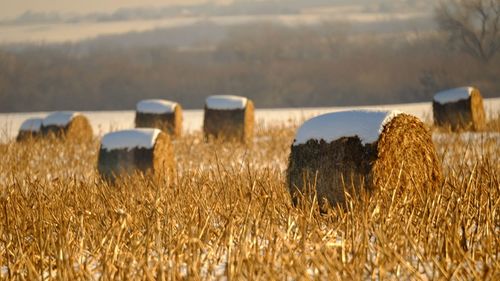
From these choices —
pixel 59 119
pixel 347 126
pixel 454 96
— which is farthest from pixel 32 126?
pixel 347 126

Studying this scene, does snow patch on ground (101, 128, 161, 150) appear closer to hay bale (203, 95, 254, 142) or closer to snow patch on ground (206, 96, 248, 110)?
hay bale (203, 95, 254, 142)

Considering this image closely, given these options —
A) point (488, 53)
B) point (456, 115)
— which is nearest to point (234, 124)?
point (456, 115)

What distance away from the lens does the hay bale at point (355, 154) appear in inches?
295

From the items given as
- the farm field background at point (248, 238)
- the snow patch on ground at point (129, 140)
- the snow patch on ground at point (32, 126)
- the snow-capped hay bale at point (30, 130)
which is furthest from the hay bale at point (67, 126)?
the farm field background at point (248, 238)

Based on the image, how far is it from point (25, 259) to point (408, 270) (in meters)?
2.26

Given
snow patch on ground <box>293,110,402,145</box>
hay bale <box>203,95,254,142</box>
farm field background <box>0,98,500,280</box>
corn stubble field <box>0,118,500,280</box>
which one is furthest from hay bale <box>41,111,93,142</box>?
snow patch on ground <box>293,110,402,145</box>

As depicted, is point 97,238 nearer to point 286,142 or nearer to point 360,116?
point 360,116

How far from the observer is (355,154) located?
7.51m

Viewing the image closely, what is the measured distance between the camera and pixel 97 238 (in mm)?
5691

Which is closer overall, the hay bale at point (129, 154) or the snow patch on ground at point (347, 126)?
the snow patch on ground at point (347, 126)

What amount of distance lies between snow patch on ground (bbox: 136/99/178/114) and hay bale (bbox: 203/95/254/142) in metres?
1.43

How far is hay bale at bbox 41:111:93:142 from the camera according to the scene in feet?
65.9

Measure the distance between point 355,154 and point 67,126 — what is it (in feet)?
45.2

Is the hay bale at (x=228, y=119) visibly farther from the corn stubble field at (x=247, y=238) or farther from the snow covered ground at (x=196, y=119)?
the corn stubble field at (x=247, y=238)
